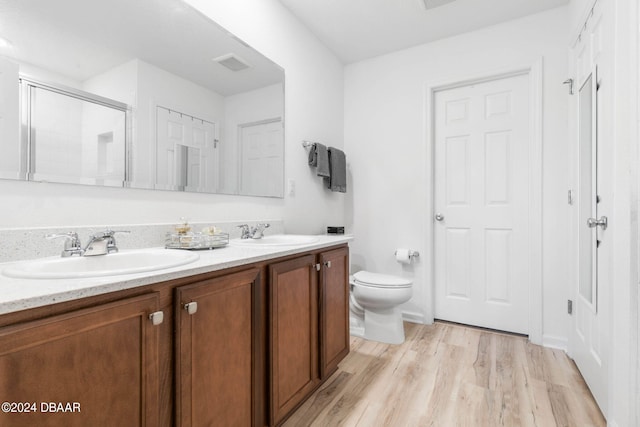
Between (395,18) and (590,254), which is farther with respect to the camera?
(395,18)

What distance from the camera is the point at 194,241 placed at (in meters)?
1.32

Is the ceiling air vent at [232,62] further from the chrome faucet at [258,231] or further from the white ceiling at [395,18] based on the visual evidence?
the chrome faucet at [258,231]

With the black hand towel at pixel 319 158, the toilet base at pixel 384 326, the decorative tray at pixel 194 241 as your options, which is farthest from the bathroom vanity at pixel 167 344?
the black hand towel at pixel 319 158

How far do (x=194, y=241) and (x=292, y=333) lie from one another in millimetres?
585

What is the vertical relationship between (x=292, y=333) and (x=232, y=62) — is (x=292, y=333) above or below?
below

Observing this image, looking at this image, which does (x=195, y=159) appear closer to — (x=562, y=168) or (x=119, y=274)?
(x=119, y=274)

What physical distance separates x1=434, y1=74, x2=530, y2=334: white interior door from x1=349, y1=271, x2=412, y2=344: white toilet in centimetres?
63

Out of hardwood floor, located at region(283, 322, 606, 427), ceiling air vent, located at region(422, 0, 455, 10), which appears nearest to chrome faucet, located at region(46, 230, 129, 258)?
hardwood floor, located at region(283, 322, 606, 427)

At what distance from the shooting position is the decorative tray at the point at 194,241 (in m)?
1.31

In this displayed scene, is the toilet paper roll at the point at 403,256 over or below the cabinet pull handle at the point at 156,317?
below

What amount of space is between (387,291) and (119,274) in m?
1.71

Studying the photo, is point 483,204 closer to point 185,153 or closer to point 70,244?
point 185,153

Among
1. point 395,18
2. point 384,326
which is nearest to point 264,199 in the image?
point 384,326

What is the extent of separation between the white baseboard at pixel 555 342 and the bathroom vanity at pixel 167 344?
1756 mm
